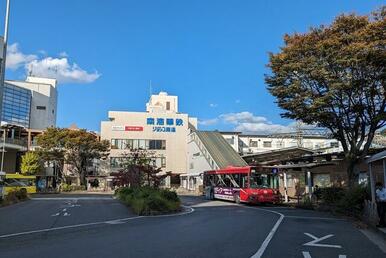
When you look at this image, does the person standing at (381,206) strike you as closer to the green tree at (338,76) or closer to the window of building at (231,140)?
the green tree at (338,76)

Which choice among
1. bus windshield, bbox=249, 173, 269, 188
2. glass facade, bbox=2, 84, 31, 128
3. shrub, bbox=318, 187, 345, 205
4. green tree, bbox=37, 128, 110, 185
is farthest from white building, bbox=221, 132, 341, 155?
shrub, bbox=318, 187, 345, 205

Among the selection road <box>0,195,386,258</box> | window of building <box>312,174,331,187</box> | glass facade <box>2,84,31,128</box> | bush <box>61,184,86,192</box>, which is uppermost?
glass facade <box>2,84,31,128</box>

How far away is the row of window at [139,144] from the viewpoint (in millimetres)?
74312

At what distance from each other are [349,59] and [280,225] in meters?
10.2

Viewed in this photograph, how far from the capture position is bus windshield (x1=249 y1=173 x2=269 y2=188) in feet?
97.6

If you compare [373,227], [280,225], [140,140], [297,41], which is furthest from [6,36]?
[140,140]

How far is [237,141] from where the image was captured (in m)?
74.2

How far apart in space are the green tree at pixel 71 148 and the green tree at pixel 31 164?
121 centimetres

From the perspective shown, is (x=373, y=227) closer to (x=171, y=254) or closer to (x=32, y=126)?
(x=171, y=254)

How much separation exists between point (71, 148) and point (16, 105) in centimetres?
2810

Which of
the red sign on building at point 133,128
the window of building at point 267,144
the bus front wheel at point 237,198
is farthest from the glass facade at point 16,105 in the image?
the bus front wheel at point 237,198

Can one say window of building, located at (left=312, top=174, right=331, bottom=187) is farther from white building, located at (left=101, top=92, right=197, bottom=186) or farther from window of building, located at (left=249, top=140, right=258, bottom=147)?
white building, located at (left=101, top=92, right=197, bottom=186)

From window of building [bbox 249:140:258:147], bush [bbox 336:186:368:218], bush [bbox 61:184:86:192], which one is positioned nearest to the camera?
bush [bbox 336:186:368:218]

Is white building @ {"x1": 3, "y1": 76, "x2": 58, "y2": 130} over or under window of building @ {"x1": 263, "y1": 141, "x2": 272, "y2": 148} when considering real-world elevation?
over
